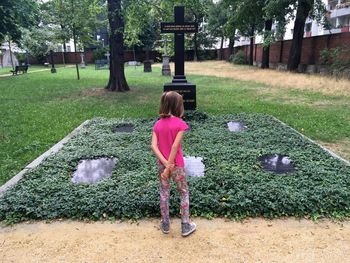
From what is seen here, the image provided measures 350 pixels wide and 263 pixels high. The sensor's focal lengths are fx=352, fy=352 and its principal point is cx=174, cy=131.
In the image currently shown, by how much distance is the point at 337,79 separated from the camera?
18.0m

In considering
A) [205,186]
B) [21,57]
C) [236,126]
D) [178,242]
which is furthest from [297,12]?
[21,57]

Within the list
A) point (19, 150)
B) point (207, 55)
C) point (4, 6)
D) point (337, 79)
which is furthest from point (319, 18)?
point (207, 55)

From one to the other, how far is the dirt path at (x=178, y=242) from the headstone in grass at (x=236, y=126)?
4.09 metres

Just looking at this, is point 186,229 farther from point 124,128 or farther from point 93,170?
point 124,128

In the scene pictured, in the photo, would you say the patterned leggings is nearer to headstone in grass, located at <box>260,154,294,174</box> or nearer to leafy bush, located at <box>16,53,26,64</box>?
headstone in grass, located at <box>260,154,294,174</box>

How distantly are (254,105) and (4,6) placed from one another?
11275mm

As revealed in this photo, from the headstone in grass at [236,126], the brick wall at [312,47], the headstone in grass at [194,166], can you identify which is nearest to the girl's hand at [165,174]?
the headstone in grass at [194,166]

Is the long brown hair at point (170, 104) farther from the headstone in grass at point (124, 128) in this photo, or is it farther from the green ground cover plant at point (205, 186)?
the headstone in grass at point (124, 128)

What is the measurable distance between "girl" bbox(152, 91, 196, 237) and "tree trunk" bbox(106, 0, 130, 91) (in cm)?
1243

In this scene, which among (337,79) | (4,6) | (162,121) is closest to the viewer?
(162,121)

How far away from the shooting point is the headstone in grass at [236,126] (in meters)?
7.80

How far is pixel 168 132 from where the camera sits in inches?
132

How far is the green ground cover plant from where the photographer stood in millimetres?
3996

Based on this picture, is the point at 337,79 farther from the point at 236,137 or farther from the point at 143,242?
the point at 143,242
